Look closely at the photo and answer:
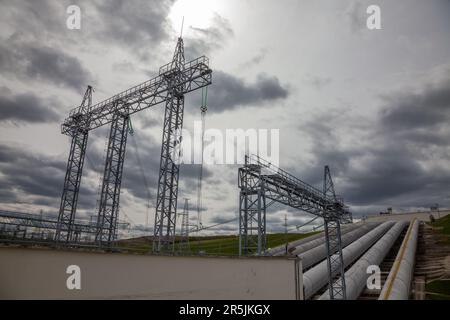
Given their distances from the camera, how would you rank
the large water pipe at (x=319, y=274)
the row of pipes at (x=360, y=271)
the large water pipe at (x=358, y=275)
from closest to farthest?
the row of pipes at (x=360, y=271) → the large water pipe at (x=358, y=275) → the large water pipe at (x=319, y=274)

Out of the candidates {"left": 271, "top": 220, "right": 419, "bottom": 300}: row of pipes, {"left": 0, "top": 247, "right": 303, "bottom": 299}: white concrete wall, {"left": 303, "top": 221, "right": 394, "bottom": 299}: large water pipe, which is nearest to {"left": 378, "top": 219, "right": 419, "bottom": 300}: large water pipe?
{"left": 271, "top": 220, "right": 419, "bottom": 300}: row of pipes

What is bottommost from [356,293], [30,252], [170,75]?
[356,293]

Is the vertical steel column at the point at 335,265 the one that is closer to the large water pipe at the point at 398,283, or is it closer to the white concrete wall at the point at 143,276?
the large water pipe at the point at 398,283

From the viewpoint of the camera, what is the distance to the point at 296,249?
1736 inches

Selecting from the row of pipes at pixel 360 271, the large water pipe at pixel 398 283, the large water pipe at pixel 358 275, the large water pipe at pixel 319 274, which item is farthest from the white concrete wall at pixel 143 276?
the large water pipe at pixel 319 274

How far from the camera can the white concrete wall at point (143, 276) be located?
9070mm

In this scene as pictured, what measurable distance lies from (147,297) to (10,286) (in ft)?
14.8

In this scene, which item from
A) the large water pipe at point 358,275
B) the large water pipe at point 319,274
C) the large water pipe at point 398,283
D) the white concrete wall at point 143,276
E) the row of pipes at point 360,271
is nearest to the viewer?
the white concrete wall at point 143,276

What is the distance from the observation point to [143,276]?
1165cm

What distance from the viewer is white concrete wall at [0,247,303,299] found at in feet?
29.8
